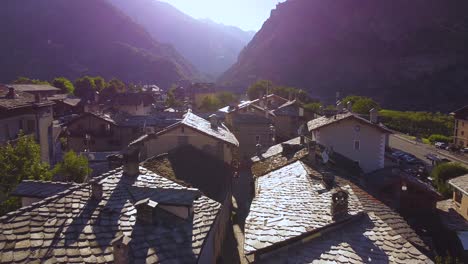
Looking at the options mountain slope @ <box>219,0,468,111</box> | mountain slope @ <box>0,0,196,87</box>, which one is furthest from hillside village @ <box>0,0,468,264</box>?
mountain slope @ <box>219,0,468,111</box>

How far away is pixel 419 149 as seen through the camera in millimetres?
54000

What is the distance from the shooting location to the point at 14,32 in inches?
5128

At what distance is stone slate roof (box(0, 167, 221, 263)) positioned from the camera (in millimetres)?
8406

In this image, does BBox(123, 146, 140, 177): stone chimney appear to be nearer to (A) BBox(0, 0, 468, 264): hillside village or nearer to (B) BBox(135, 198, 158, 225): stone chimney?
(A) BBox(0, 0, 468, 264): hillside village

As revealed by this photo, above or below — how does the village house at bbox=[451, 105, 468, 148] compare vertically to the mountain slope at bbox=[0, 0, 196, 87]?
below

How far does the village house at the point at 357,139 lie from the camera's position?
2761cm

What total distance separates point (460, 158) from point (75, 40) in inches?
5191

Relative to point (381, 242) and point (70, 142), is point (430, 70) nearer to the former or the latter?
point (70, 142)

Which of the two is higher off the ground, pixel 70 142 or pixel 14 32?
pixel 14 32

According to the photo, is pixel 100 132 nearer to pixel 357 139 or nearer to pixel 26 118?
pixel 26 118

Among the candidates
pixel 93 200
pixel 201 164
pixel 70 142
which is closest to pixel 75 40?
pixel 70 142

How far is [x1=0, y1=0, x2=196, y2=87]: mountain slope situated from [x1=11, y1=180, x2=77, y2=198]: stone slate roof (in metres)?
116

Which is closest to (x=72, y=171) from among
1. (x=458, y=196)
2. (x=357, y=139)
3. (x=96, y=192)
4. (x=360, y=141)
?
(x=96, y=192)

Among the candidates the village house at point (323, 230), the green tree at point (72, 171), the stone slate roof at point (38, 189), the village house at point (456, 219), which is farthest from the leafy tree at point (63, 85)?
the stone slate roof at point (38, 189)
